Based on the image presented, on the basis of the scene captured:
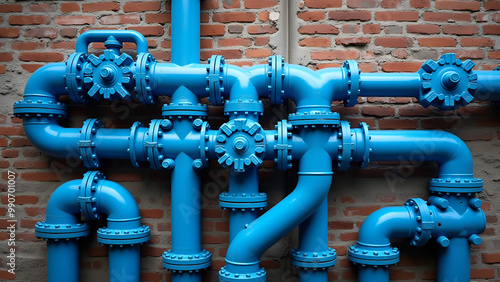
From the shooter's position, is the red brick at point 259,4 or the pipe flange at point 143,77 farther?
the red brick at point 259,4

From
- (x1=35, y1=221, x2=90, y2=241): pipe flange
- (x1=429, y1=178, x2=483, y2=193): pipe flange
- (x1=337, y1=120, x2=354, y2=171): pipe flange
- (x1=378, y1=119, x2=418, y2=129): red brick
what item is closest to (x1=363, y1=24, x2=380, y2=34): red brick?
(x1=378, y1=119, x2=418, y2=129): red brick

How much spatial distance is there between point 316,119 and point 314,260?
80cm

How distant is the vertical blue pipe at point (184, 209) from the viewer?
66.6 inches

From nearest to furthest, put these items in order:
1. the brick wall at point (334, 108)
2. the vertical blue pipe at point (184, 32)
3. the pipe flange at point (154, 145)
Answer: the pipe flange at point (154, 145), the vertical blue pipe at point (184, 32), the brick wall at point (334, 108)

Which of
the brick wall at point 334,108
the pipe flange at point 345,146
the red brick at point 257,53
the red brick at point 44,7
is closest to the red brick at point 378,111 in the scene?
the brick wall at point 334,108

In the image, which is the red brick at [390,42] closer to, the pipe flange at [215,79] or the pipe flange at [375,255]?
the pipe flange at [215,79]

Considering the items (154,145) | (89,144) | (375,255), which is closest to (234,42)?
(154,145)

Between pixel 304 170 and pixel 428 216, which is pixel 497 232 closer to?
pixel 428 216

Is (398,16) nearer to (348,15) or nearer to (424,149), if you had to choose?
(348,15)

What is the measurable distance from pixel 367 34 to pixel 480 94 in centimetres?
76

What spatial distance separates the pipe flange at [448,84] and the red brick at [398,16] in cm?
41

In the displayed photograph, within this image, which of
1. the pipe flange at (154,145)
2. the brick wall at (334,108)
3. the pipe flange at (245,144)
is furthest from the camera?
the brick wall at (334,108)

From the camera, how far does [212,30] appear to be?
6.33 feet

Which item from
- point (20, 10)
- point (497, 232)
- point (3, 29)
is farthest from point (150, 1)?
point (497, 232)
